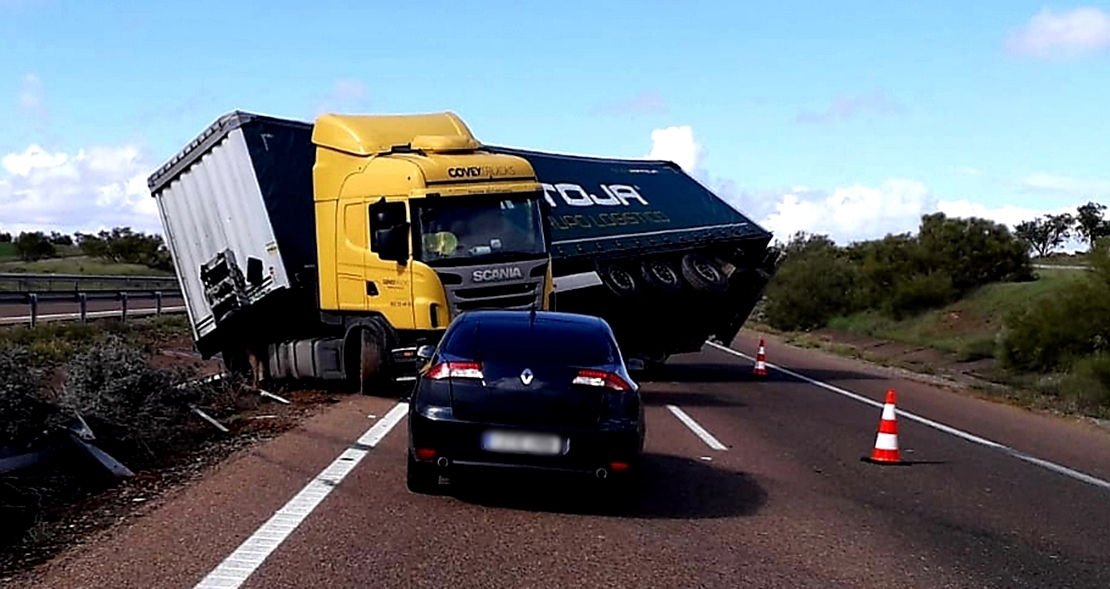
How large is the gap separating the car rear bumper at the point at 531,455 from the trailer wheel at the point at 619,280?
11.8 m

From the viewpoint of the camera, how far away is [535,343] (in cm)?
982

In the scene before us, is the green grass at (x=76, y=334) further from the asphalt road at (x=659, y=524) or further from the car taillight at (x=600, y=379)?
the car taillight at (x=600, y=379)

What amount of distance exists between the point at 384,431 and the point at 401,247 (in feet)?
11.9

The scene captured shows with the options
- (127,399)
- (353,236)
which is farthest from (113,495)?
(353,236)

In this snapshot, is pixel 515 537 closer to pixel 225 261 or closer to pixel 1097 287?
pixel 225 261

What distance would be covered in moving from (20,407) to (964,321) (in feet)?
145

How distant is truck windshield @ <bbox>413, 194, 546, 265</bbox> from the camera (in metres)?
16.9

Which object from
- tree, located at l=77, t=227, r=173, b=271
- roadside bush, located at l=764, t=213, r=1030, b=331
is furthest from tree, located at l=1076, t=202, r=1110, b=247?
tree, located at l=77, t=227, r=173, b=271

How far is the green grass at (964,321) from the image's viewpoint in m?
44.7

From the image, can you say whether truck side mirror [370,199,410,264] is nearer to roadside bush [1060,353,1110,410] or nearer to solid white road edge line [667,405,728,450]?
solid white road edge line [667,405,728,450]

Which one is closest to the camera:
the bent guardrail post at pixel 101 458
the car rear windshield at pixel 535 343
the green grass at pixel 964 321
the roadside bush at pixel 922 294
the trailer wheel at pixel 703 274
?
the car rear windshield at pixel 535 343

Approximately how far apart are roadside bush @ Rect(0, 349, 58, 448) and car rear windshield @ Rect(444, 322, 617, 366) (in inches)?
124

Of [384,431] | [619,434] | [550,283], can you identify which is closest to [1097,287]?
[550,283]

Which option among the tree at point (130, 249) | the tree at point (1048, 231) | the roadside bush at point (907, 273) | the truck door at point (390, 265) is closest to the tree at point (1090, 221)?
the tree at point (1048, 231)
